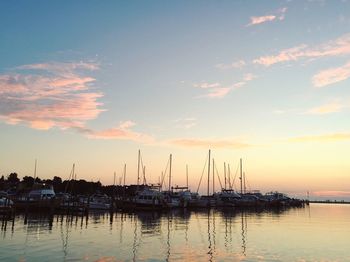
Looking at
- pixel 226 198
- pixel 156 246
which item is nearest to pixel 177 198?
pixel 226 198

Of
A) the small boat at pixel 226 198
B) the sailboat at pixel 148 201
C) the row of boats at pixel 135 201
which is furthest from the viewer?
the small boat at pixel 226 198

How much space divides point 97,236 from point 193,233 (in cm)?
1252

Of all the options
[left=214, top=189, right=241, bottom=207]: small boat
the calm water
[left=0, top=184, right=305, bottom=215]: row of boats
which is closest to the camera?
the calm water

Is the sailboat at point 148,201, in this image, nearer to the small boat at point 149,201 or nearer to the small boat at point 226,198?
the small boat at point 149,201

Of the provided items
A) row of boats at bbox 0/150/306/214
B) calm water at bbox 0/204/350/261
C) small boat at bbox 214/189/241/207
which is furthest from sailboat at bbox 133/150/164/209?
calm water at bbox 0/204/350/261

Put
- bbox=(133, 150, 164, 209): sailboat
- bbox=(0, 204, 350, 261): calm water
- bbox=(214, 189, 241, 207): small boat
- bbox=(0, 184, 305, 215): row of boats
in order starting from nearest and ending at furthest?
bbox=(0, 204, 350, 261): calm water
bbox=(0, 184, 305, 215): row of boats
bbox=(133, 150, 164, 209): sailboat
bbox=(214, 189, 241, 207): small boat

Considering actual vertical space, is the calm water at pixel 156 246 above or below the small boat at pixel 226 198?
below

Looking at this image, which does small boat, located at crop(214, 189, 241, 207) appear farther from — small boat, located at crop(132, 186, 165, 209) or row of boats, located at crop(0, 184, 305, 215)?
small boat, located at crop(132, 186, 165, 209)

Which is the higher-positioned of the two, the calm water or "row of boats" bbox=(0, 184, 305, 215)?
"row of boats" bbox=(0, 184, 305, 215)

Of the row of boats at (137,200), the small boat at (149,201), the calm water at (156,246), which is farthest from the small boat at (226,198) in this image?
the calm water at (156,246)

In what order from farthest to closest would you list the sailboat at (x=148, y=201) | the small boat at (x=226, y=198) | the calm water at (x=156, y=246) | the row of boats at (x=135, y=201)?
the small boat at (x=226, y=198) → the sailboat at (x=148, y=201) → the row of boats at (x=135, y=201) → the calm water at (x=156, y=246)

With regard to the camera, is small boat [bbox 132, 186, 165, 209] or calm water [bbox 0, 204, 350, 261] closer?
calm water [bbox 0, 204, 350, 261]

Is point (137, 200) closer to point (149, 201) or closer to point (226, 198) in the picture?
point (149, 201)

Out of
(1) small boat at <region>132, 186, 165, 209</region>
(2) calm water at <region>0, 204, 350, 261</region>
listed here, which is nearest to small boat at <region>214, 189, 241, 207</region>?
(1) small boat at <region>132, 186, 165, 209</region>
